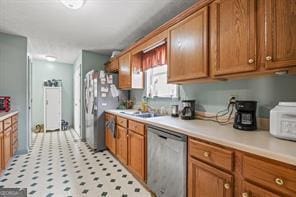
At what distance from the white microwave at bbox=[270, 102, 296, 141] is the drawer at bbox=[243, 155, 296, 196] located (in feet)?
1.17

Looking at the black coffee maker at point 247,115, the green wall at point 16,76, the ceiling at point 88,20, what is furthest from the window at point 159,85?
the green wall at point 16,76

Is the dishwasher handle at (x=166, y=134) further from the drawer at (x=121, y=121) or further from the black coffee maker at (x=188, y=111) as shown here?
the drawer at (x=121, y=121)

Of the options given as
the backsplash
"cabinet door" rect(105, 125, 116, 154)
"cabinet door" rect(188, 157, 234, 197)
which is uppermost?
the backsplash

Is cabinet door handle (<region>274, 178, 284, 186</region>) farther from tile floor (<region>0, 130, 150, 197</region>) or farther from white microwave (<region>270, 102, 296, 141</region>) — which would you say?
tile floor (<region>0, 130, 150, 197</region>)

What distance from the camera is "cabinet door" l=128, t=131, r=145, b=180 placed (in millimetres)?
2338

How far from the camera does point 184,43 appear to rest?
2.09 meters

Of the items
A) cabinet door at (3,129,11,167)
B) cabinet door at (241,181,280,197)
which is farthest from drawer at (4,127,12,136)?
cabinet door at (241,181,280,197)

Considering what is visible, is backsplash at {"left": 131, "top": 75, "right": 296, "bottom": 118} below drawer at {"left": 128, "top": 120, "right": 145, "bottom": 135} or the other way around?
the other way around

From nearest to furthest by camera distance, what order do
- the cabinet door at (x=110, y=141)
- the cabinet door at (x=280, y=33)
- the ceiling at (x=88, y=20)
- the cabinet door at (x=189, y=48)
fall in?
the cabinet door at (x=280, y=33) < the cabinet door at (x=189, y=48) < the ceiling at (x=88, y=20) < the cabinet door at (x=110, y=141)

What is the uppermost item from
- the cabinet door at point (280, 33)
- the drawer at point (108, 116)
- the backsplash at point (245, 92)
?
the cabinet door at point (280, 33)

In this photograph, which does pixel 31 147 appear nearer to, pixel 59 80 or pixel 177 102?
pixel 59 80

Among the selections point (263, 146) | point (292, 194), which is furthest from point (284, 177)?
point (263, 146)

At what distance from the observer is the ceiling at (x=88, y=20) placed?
A: 2.40 m

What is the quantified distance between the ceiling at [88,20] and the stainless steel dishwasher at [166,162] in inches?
63.7
